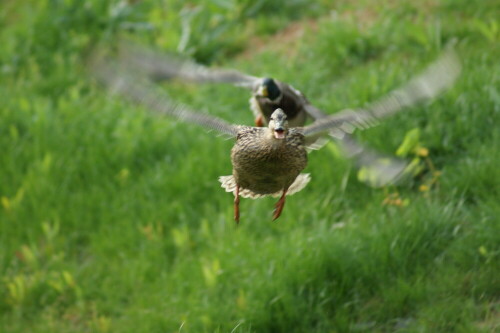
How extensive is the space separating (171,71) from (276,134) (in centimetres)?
216

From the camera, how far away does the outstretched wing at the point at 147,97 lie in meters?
5.15

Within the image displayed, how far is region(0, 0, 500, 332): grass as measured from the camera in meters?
5.63

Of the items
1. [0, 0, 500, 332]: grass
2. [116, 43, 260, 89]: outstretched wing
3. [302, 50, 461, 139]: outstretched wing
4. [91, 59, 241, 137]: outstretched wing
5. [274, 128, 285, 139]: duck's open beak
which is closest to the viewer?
[274, 128, 285, 139]: duck's open beak

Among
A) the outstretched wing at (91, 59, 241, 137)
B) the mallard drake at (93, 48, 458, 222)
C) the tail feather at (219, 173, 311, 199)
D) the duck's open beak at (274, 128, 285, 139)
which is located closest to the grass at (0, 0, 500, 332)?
the tail feather at (219, 173, 311, 199)

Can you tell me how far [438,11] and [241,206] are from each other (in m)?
2.62

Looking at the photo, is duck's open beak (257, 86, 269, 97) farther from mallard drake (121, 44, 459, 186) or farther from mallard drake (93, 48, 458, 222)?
mallard drake (93, 48, 458, 222)

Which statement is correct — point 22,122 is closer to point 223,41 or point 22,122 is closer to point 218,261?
point 223,41

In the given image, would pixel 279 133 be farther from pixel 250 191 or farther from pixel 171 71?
pixel 171 71

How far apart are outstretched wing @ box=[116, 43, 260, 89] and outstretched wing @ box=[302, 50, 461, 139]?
1712 millimetres

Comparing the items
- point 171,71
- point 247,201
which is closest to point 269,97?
point 171,71

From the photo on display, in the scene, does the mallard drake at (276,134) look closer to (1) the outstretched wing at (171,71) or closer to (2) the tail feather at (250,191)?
(2) the tail feather at (250,191)

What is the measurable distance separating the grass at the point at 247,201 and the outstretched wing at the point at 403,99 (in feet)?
4.00

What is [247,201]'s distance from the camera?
6.82 m

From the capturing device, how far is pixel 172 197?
23.9 feet
